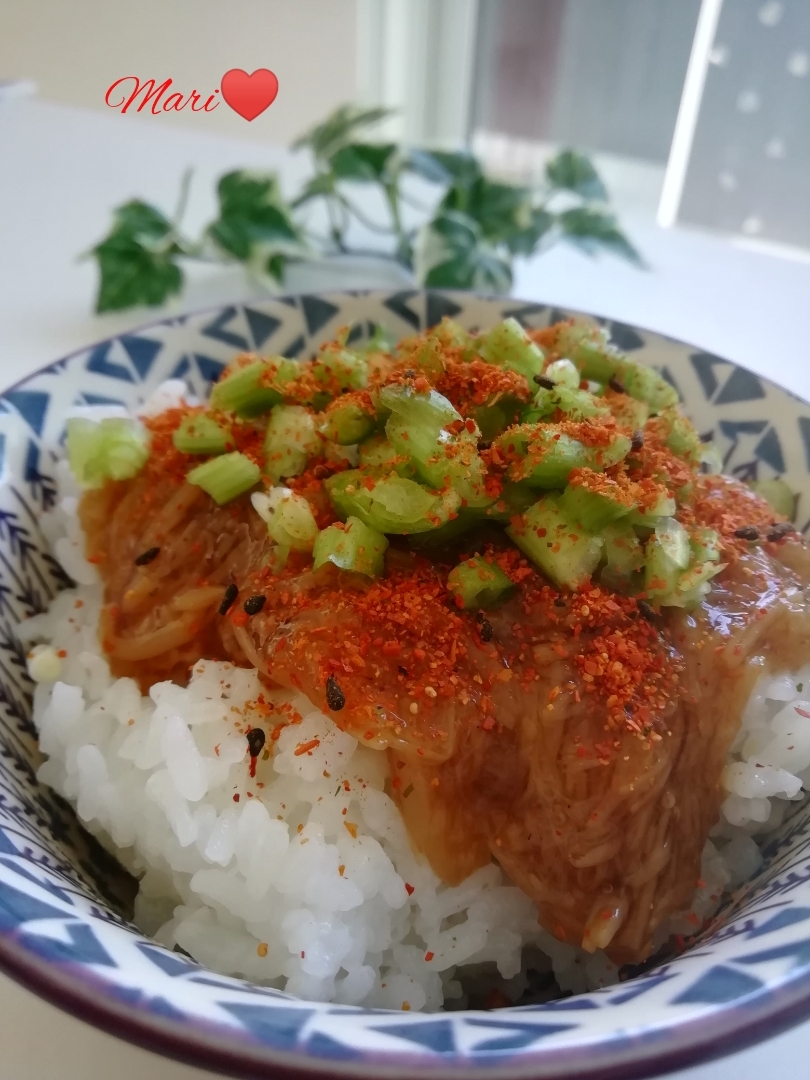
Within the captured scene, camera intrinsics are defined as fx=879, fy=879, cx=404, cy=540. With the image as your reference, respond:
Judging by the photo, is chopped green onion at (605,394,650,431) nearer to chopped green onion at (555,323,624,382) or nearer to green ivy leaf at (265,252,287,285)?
chopped green onion at (555,323,624,382)

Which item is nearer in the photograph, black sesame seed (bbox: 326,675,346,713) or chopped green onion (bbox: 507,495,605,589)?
black sesame seed (bbox: 326,675,346,713)

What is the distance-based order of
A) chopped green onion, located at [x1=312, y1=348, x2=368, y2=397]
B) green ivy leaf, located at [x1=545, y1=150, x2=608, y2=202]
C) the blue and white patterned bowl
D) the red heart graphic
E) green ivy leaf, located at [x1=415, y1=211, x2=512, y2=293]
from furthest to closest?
green ivy leaf, located at [x1=545, y1=150, x2=608, y2=202], green ivy leaf, located at [x1=415, y1=211, x2=512, y2=293], the red heart graphic, chopped green onion, located at [x1=312, y1=348, x2=368, y2=397], the blue and white patterned bowl

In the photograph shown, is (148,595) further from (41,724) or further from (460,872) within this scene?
(460,872)

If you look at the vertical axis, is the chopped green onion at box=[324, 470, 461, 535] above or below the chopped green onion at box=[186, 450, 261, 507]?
above

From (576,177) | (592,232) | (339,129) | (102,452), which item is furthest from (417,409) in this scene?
(576,177)

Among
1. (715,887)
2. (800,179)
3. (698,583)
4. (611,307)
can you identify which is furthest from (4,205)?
(800,179)

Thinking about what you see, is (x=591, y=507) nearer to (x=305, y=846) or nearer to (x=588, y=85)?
(x=305, y=846)

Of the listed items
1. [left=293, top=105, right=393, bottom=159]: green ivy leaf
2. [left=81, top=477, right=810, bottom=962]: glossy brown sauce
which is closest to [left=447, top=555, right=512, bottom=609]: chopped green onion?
[left=81, top=477, right=810, bottom=962]: glossy brown sauce
